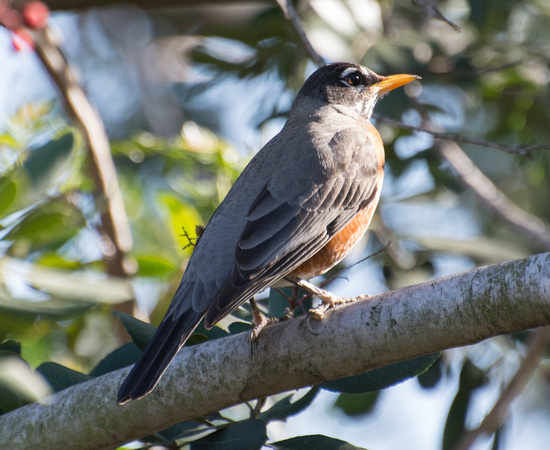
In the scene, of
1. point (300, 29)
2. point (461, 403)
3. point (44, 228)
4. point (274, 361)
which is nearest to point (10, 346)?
point (44, 228)

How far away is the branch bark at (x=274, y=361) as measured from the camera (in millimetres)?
1933

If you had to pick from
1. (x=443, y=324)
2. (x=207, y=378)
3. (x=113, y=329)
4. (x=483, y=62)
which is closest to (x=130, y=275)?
(x=113, y=329)

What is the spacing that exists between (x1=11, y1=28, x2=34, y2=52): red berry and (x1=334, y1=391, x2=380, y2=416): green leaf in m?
2.15

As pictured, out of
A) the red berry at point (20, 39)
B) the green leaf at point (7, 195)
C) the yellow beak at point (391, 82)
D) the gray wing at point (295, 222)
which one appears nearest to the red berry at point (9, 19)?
the red berry at point (20, 39)

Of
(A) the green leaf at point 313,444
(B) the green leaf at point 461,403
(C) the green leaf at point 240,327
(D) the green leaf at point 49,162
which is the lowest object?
(B) the green leaf at point 461,403

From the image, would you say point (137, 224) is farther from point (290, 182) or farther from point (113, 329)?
point (290, 182)

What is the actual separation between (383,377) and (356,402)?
113 centimetres

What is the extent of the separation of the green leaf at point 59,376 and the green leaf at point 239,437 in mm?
567

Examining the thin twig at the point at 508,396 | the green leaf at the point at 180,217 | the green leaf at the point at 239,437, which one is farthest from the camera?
the green leaf at the point at 180,217

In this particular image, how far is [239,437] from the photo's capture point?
6.91ft

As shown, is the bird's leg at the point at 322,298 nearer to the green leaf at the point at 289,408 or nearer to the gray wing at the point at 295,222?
the gray wing at the point at 295,222

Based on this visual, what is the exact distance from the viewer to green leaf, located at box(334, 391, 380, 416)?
3.36m

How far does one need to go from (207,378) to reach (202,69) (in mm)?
3092

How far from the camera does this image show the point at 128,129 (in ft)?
25.5
